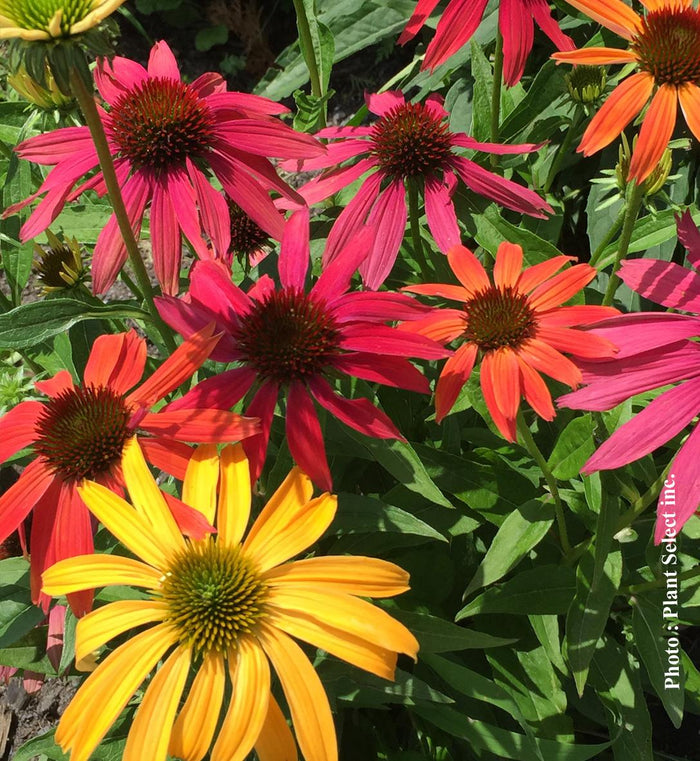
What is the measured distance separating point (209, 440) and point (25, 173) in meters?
0.62

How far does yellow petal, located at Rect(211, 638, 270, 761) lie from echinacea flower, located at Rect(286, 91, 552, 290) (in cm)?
54

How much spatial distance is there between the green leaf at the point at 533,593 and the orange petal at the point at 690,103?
562mm

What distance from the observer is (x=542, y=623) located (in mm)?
1021

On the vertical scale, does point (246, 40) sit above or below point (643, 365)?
above

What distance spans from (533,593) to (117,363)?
0.61 meters

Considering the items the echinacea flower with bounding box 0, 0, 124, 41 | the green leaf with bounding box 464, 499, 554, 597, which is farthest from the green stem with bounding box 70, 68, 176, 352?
the green leaf with bounding box 464, 499, 554, 597

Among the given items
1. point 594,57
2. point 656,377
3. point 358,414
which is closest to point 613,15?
point 594,57

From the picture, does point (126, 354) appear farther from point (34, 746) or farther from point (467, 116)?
point (467, 116)

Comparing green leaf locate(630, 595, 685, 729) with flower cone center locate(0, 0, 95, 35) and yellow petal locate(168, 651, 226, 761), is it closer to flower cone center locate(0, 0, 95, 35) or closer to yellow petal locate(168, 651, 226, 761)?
yellow petal locate(168, 651, 226, 761)

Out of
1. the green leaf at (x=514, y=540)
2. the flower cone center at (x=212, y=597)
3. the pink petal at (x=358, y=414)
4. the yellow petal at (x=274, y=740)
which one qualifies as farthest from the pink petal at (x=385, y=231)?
the yellow petal at (x=274, y=740)

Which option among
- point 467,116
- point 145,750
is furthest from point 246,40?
point 145,750

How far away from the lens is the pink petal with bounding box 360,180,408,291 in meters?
1.04

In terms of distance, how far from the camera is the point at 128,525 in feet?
2.32

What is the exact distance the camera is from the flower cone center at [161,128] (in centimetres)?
97
